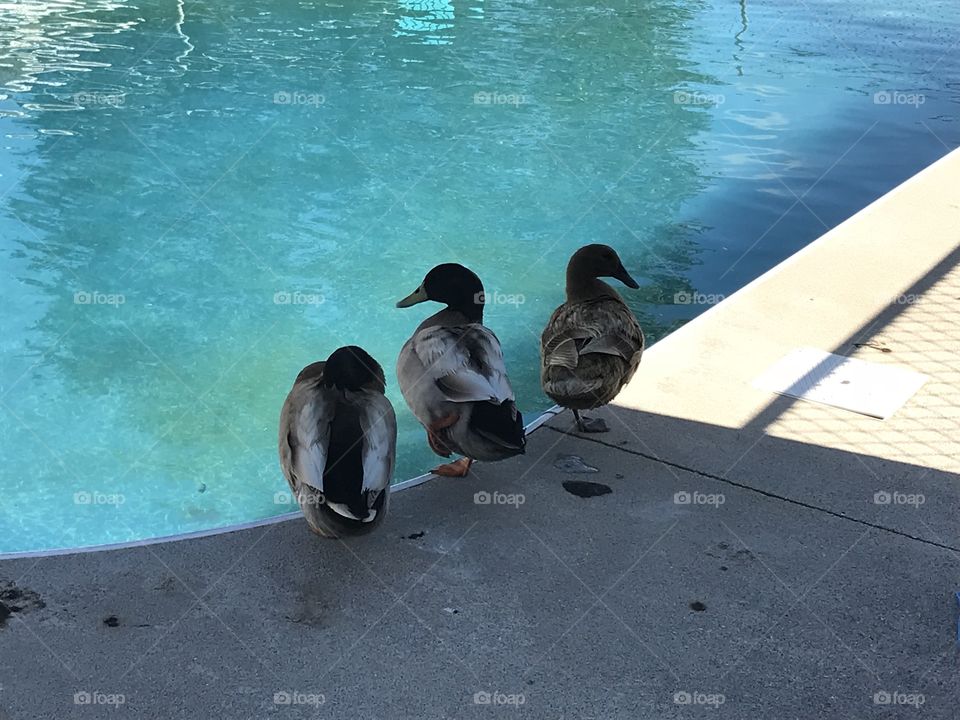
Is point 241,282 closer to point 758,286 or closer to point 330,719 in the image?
point 758,286

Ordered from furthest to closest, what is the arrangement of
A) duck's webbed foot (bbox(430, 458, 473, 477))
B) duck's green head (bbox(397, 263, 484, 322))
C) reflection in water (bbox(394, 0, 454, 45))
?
reflection in water (bbox(394, 0, 454, 45)) → duck's green head (bbox(397, 263, 484, 322)) → duck's webbed foot (bbox(430, 458, 473, 477))

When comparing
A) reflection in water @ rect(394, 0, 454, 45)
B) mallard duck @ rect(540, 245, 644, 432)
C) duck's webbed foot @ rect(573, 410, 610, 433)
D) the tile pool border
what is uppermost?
mallard duck @ rect(540, 245, 644, 432)

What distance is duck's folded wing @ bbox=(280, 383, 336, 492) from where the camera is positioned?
12.1 feet

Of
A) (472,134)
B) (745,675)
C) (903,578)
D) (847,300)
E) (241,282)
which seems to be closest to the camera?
(745,675)

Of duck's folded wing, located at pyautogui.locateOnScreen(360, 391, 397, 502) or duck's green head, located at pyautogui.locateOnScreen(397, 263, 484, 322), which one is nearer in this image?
duck's folded wing, located at pyautogui.locateOnScreen(360, 391, 397, 502)

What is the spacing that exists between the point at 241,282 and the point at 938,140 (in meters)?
8.91

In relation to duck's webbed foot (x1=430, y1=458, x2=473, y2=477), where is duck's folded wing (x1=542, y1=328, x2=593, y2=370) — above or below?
Result: above

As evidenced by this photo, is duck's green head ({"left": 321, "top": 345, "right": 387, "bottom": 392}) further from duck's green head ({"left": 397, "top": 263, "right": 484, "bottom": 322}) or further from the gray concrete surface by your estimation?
duck's green head ({"left": 397, "top": 263, "right": 484, "bottom": 322})

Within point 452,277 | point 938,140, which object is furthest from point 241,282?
point 938,140

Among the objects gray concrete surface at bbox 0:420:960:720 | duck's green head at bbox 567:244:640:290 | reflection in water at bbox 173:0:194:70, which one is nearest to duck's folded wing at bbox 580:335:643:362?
duck's green head at bbox 567:244:640:290

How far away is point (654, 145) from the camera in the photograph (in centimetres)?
1233

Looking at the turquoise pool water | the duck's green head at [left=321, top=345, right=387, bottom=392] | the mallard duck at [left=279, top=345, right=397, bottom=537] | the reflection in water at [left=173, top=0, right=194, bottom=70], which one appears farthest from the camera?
the reflection in water at [left=173, top=0, right=194, bottom=70]

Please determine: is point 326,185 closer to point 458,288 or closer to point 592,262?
point 592,262

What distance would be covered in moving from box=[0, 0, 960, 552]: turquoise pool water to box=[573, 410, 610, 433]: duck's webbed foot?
1.15 m
